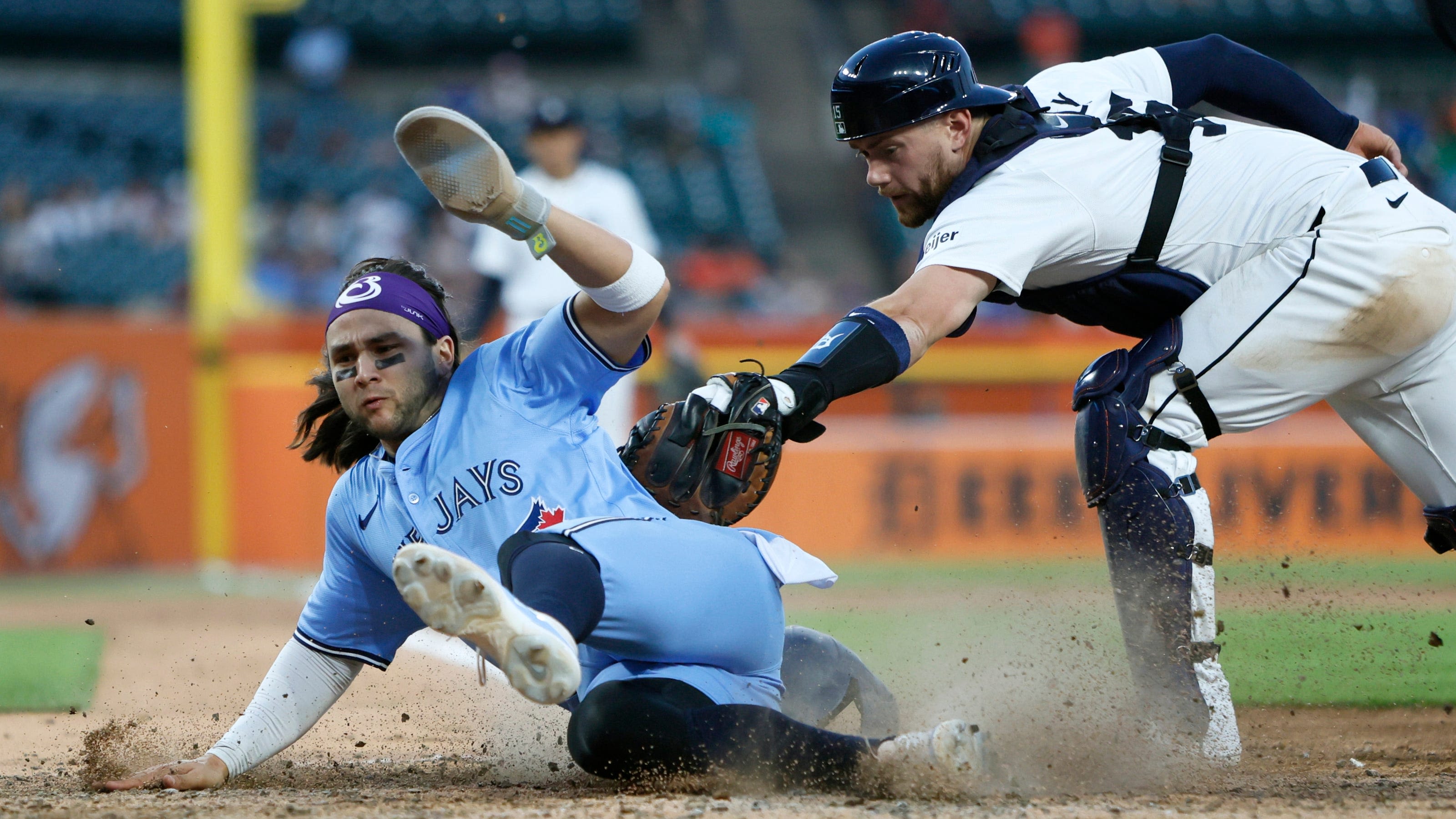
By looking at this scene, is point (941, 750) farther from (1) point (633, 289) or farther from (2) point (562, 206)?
(2) point (562, 206)

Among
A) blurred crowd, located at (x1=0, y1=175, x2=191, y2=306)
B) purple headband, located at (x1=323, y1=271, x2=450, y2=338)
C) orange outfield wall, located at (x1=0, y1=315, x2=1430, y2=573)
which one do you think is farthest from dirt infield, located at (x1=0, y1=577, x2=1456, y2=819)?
blurred crowd, located at (x1=0, y1=175, x2=191, y2=306)

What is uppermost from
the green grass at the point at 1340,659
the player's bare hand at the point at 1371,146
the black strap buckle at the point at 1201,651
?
the player's bare hand at the point at 1371,146

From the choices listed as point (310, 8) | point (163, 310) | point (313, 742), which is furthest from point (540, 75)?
point (313, 742)

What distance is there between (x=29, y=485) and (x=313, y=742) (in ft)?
21.5

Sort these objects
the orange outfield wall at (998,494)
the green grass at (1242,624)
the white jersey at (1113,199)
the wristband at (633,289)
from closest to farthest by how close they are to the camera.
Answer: the wristband at (633,289), the white jersey at (1113,199), the green grass at (1242,624), the orange outfield wall at (998,494)

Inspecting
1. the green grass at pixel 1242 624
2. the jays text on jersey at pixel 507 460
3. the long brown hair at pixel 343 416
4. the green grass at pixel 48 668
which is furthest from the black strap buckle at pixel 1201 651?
the green grass at pixel 48 668

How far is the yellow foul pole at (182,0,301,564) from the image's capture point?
32.6 feet

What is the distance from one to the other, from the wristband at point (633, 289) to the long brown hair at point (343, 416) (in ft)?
1.79

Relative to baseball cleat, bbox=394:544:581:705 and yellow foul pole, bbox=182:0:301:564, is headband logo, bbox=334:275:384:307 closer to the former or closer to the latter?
baseball cleat, bbox=394:544:581:705

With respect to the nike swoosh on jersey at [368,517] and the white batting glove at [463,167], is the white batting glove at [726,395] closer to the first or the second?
the white batting glove at [463,167]

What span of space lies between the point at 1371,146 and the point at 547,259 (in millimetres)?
4139

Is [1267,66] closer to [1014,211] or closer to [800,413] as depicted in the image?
[1014,211]

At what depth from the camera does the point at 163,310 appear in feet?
40.3

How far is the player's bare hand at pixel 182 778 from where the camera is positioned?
3334 mm
